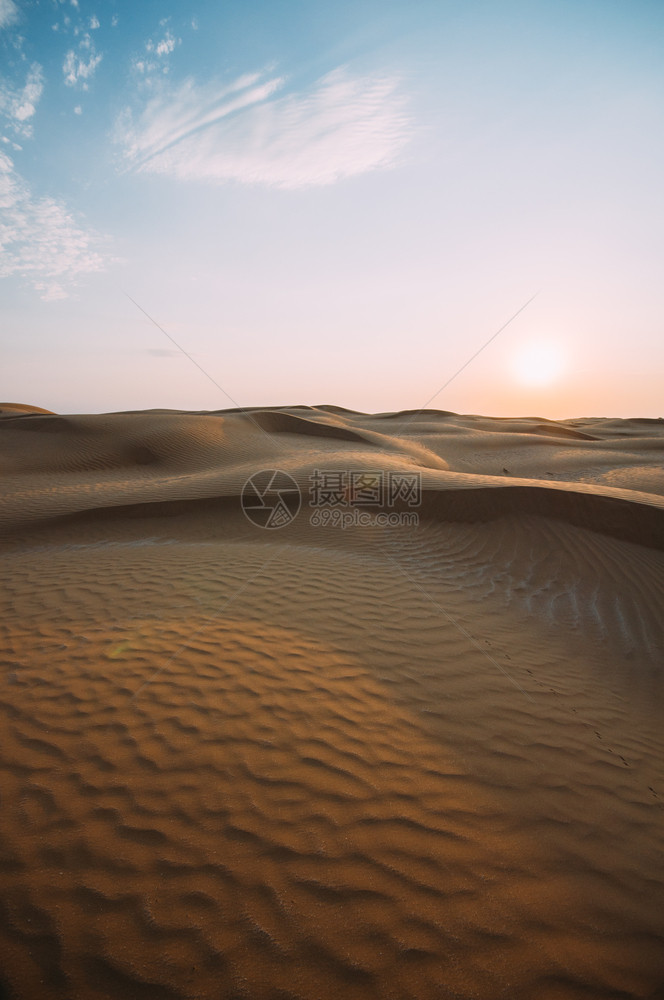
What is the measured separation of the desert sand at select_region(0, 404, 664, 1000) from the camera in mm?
1874

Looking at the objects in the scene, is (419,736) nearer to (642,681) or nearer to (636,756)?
(636,756)

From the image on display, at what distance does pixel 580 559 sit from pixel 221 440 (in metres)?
13.8

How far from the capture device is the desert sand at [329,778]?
1.87 m

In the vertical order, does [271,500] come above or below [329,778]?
above

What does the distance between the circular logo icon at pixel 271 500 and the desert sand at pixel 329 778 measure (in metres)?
2.45

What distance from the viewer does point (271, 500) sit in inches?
388

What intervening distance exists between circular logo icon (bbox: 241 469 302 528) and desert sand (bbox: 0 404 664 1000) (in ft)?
8.05

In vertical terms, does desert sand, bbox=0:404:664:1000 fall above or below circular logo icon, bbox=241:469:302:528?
below

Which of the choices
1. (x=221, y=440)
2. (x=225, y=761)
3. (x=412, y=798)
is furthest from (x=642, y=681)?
(x=221, y=440)

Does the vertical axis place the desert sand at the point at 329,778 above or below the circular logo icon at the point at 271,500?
below

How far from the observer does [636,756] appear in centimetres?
330

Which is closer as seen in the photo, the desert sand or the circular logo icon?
the desert sand

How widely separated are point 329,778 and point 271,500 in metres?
7.45

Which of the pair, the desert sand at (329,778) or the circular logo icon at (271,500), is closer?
the desert sand at (329,778)
